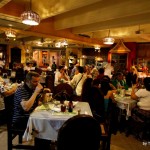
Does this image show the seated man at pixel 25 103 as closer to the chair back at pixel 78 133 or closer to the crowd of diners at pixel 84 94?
the crowd of diners at pixel 84 94

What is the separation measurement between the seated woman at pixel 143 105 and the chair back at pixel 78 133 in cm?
236

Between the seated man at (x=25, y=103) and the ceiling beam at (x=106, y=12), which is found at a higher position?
the ceiling beam at (x=106, y=12)

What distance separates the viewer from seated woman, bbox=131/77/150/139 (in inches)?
150

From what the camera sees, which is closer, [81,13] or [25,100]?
[25,100]

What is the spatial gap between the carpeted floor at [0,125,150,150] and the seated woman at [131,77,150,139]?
0.46 metres

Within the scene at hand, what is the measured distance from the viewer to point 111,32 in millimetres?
7484

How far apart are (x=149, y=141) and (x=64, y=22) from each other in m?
4.08

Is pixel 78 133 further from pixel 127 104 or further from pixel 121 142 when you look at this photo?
pixel 127 104

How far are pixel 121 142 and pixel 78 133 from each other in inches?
93.5

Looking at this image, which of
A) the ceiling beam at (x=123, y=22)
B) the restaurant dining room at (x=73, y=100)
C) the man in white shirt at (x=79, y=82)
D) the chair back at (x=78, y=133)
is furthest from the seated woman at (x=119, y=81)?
the chair back at (x=78, y=133)

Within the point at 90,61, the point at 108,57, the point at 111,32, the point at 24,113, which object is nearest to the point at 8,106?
the point at 24,113

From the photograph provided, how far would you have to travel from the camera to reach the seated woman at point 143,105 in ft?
12.5

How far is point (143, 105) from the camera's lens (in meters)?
3.94

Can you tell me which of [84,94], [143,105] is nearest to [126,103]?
[143,105]
